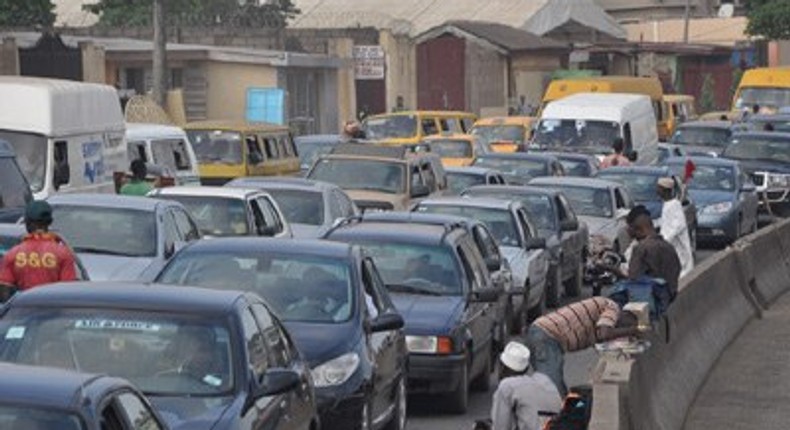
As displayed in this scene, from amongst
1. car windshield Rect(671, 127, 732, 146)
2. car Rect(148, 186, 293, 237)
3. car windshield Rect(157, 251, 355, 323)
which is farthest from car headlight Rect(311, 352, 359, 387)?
car windshield Rect(671, 127, 732, 146)

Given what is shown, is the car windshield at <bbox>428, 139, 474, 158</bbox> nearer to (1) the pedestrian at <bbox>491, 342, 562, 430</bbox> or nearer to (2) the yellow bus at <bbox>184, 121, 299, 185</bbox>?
(2) the yellow bus at <bbox>184, 121, 299, 185</bbox>

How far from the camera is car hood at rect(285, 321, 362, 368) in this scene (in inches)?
584

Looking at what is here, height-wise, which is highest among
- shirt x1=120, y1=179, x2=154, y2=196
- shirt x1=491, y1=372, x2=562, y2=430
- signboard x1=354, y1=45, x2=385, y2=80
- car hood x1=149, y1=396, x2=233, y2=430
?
signboard x1=354, y1=45, x2=385, y2=80

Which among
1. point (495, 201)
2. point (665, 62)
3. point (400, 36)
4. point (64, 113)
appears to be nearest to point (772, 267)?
point (495, 201)

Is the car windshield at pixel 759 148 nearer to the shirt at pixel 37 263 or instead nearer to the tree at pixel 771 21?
the shirt at pixel 37 263

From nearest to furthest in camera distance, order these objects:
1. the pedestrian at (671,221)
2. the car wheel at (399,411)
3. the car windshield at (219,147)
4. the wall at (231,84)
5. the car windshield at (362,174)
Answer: the car wheel at (399,411), the pedestrian at (671,221), the car windshield at (362,174), the car windshield at (219,147), the wall at (231,84)

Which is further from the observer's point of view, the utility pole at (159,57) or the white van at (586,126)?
the utility pole at (159,57)

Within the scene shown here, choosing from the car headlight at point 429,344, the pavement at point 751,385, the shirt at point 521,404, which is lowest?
the pavement at point 751,385

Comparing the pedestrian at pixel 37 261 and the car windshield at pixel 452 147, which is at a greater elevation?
the pedestrian at pixel 37 261

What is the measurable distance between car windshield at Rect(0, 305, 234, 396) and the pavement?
26.2ft

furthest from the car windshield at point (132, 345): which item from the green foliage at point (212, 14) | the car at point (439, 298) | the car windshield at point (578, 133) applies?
the green foliage at point (212, 14)

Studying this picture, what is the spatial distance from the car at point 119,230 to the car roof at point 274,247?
395 cm

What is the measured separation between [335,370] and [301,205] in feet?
41.1

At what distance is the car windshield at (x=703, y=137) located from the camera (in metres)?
51.5
